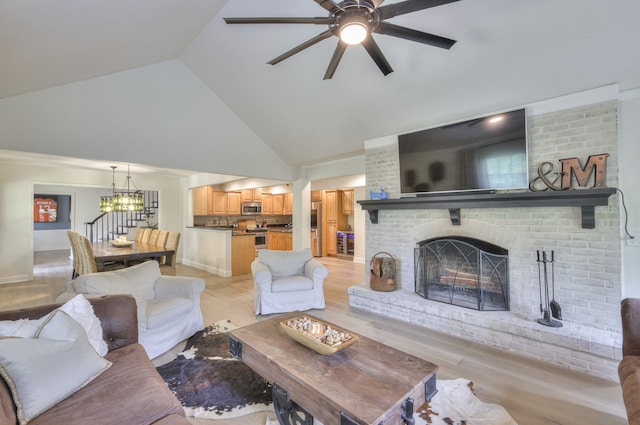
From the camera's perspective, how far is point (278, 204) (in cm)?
953

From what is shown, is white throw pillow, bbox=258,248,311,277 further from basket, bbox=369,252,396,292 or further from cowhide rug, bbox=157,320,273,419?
cowhide rug, bbox=157,320,273,419

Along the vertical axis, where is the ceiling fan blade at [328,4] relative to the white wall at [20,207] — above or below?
above

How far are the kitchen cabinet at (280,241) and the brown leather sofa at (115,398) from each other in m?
6.64

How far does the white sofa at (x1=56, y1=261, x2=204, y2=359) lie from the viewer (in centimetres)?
261

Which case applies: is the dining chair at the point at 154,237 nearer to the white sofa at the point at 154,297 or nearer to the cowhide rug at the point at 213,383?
the white sofa at the point at 154,297

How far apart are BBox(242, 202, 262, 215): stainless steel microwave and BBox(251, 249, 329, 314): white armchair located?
459 centimetres

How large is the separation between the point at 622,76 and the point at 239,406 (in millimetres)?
4195

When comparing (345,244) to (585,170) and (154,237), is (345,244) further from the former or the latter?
(585,170)

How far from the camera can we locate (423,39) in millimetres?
1901

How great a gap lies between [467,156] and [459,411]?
258 cm

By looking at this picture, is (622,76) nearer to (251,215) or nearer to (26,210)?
(251,215)

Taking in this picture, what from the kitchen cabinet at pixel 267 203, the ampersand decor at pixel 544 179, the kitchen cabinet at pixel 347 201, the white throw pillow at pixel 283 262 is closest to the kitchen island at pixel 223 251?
the white throw pillow at pixel 283 262

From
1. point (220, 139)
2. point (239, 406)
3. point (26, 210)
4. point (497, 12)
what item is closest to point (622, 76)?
point (497, 12)

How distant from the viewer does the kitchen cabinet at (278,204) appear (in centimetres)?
946
